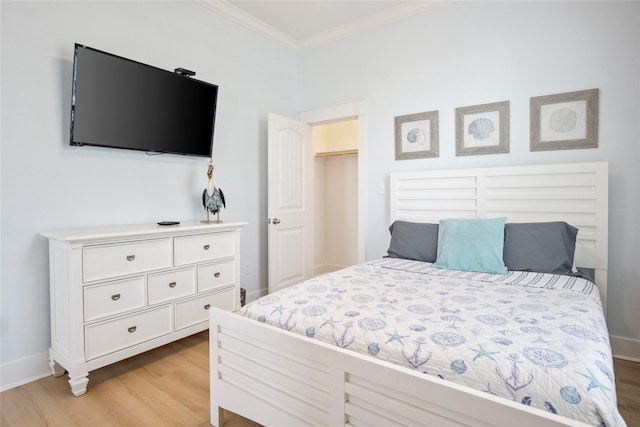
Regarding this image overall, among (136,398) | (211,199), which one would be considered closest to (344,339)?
(136,398)

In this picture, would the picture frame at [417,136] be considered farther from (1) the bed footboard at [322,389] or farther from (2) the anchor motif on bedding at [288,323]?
(1) the bed footboard at [322,389]

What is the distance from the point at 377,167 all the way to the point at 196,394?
8.26ft

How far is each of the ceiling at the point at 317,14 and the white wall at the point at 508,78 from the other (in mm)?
114

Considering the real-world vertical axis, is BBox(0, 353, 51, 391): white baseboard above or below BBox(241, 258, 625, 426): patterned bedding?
below

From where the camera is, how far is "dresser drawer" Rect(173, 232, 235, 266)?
2.40m

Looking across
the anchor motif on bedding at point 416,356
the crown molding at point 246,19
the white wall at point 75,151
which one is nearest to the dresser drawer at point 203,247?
the white wall at point 75,151

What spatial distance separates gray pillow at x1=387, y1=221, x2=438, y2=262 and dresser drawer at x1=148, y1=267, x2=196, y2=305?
1.58 meters

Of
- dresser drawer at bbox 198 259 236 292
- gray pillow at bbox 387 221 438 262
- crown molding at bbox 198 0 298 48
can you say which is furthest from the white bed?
crown molding at bbox 198 0 298 48

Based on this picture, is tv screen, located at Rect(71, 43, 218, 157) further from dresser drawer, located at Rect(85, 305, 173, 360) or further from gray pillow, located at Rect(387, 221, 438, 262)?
gray pillow, located at Rect(387, 221, 438, 262)

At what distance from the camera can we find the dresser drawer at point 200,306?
95.5 inches

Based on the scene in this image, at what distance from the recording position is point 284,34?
151 inches

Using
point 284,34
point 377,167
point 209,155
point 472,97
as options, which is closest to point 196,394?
point 209,155

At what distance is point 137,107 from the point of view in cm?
246

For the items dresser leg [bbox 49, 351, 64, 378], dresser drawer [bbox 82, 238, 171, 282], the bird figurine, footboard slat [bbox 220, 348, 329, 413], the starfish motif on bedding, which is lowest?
dresser leg [bbox 49, 351, 64, 378]
